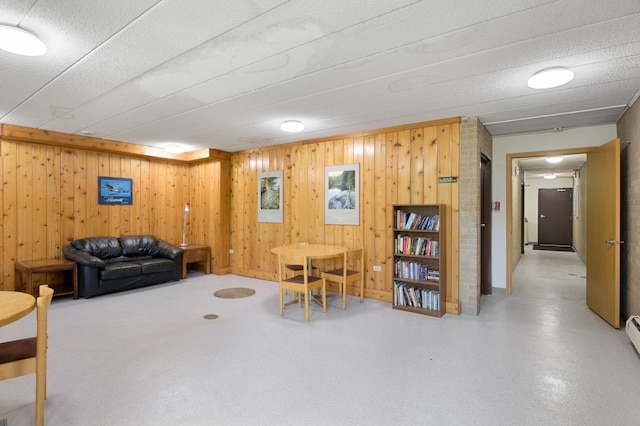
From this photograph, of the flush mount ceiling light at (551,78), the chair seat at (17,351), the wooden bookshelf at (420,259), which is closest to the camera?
the chair seat at (17,351)

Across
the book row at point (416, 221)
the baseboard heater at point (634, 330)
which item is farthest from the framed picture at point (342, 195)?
the baseboard heater at point (634, 330)

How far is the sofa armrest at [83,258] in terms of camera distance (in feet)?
15.2

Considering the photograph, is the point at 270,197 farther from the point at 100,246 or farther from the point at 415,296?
the point at 415,296

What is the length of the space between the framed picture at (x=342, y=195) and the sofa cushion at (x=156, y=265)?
288 cm

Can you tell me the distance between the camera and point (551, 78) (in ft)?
8.92

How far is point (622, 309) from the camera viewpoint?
3.78m

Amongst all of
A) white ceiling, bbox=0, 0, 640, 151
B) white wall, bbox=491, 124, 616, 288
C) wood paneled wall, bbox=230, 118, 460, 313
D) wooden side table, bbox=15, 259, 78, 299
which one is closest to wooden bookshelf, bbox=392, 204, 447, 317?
wood paneled wall, bbox=230, 118, 460, 313

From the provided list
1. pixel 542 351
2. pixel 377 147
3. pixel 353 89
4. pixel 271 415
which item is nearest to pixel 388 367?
pixel 271 415

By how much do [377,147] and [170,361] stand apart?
3675mm

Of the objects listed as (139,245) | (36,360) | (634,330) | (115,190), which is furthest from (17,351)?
(634,330)

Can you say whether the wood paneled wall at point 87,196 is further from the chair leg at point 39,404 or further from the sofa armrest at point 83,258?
the chair leg at point 39,404

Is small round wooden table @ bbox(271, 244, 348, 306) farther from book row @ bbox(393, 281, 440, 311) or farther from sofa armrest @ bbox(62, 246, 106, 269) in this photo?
sofa armrest @ bbox(62, 246, 106, 269)

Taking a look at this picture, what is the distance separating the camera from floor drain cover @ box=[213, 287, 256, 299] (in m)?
4.82

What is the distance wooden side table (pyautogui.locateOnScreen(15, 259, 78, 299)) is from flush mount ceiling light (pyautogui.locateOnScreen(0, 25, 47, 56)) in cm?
325
